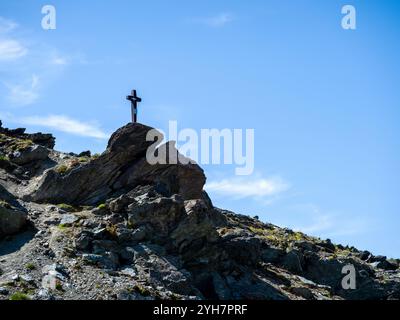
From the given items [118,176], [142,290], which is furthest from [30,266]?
[118,176]

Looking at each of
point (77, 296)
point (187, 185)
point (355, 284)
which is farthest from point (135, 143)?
point (355, 284)

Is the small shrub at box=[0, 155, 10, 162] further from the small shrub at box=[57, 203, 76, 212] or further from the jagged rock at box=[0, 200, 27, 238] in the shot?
the jagged rock at box=[0, 200, 27, 238]

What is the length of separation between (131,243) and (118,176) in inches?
443

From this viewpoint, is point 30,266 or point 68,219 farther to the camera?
point 68,219

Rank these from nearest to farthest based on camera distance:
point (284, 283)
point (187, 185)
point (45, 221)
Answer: point (45, 221) → point (284, 283) → point (187, 185)

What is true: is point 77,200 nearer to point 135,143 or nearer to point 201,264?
point 135,143

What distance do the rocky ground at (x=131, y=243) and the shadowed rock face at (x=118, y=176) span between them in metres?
0.10

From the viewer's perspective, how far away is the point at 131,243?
5197 centimetres

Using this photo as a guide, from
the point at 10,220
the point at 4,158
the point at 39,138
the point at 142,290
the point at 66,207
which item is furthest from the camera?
the point at 39,138

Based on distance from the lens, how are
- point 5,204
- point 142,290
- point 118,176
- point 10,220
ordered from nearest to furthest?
1. point 142,290
2. point 10,220
3. point 5,204
4. point 118,176

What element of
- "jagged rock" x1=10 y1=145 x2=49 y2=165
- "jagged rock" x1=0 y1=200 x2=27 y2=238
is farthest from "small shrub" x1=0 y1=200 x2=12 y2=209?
"jagged rock" x1=10 y1=145 x2=49 y2=165

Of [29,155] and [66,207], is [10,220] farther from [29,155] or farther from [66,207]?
[29,155]

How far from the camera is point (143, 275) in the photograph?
158 ft

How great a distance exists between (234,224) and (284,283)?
59.8ft
